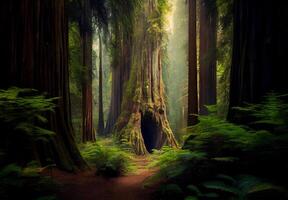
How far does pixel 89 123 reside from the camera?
49.9ft

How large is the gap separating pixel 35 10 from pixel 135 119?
31.5ft

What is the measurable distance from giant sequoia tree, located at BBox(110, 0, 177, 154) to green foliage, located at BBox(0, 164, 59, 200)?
33.2 feet

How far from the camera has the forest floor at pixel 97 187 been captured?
241 inches

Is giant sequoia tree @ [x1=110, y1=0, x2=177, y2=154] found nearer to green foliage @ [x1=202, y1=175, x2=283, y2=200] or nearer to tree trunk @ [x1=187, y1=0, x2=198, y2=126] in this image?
tree trunk @ [x1=187, y1=0, x2=198, y2=126]

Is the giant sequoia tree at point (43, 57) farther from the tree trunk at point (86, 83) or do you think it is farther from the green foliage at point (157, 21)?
the green foliage at point (157, 21)

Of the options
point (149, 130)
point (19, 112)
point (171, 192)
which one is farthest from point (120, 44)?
point (171, 192)

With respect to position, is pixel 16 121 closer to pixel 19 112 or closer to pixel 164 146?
pixel 19 112

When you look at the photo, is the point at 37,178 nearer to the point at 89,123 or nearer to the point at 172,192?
the point at 172,192

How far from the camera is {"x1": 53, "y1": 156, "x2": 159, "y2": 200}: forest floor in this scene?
20.1ft

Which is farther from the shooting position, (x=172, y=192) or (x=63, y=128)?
(x=63, y=128)

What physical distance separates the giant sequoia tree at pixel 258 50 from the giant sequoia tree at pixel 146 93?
8816 mm

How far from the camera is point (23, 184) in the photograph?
16.4ft

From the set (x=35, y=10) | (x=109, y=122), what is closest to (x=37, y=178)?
(x=35, y=10)

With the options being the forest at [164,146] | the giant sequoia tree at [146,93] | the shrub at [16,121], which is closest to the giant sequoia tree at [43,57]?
the forest at [164,146]
